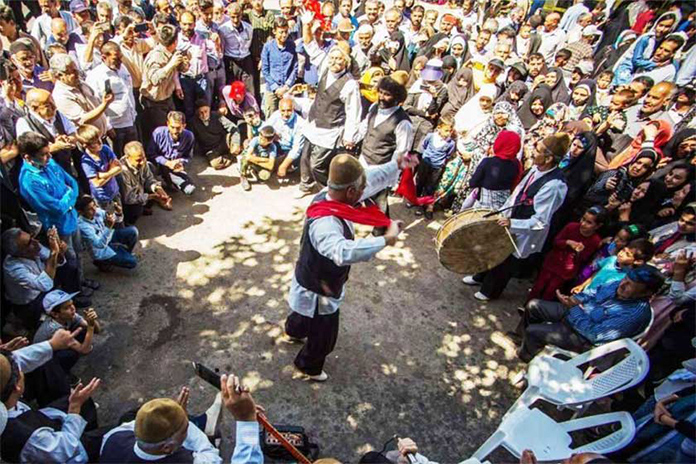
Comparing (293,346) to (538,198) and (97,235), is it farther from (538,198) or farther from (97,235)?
(538,198)

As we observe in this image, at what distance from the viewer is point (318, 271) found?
3.40 metres

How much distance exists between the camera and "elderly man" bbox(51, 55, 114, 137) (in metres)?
5.07

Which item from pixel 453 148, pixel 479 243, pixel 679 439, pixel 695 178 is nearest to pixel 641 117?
pixel 695 178

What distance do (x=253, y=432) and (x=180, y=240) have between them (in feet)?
12.9

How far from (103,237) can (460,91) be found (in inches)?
217

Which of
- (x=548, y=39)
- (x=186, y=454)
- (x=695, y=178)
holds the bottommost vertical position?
(x=186, y=454)

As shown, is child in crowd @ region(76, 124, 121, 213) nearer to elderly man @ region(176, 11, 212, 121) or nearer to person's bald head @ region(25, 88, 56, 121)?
person's bald head @ region(25, 88, 56, 121)

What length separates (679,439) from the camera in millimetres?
2982

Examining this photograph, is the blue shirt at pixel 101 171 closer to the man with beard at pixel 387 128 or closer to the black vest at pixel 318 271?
the black vest at pixel 318 271

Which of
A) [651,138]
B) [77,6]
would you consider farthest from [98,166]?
[651,138]

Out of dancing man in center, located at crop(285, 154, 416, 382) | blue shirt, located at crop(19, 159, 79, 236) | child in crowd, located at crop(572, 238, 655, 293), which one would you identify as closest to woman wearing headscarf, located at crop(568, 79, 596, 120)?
→ child in crowd, located at crop(572, 238, 655, 293)

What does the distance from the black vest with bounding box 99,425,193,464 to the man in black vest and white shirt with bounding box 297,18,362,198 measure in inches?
179

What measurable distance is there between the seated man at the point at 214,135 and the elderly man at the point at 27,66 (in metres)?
2.21

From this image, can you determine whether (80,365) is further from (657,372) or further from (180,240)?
(657,372)
